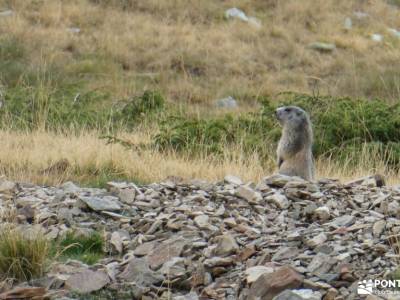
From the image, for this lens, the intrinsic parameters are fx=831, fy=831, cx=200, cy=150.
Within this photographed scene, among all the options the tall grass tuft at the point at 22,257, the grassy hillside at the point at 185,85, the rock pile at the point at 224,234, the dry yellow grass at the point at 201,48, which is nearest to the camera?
the rock pile at the point at 224,234

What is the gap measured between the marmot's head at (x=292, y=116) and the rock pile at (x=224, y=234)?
74.0 inches

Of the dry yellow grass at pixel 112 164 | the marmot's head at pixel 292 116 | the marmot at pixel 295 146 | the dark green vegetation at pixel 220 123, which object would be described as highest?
the marmot's head at pixel 292 116

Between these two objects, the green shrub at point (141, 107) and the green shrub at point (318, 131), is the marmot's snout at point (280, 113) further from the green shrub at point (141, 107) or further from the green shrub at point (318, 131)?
the green shrub at point (141, 107)

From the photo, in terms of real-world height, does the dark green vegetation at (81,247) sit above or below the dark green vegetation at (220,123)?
above

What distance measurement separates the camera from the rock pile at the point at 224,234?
472 cm

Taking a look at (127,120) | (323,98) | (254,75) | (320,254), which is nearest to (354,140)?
(323,98)

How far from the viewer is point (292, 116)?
867 centimetres

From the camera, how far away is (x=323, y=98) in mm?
12148

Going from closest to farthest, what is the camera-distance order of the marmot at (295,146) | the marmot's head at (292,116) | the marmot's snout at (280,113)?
1. the marmot at (295,146)
2. the marmot's head at (292,116)
3. the marmot's snout at (280,113)

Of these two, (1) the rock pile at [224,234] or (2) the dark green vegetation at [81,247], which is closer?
(1) the rock pile at [224,234]

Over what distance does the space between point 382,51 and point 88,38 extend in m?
7.35

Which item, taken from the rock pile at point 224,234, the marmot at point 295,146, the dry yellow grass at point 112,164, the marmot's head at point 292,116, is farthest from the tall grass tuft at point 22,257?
the marmot's head at point 292,116

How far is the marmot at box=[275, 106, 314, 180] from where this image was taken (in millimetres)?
8070

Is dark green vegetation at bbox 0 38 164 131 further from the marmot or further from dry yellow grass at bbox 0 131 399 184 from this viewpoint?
the marmot
